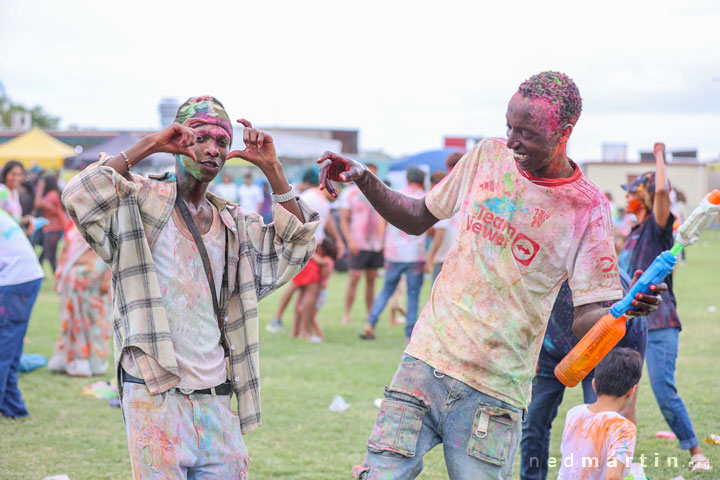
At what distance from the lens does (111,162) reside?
2.88 meters

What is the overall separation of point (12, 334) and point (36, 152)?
841 inches

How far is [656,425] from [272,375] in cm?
387

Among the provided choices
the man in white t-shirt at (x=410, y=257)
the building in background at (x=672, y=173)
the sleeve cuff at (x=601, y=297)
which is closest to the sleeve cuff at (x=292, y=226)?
the sleeve cuff at (x=601, y=297)

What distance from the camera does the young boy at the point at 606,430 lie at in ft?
12.7

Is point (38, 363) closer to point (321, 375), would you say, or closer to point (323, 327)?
point (321, 375)

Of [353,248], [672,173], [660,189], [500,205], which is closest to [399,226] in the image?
[500,205]

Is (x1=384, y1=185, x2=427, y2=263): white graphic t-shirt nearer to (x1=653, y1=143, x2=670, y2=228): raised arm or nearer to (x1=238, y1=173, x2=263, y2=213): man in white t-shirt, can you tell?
(x1=653, y1=143, x2=670, y2=228): raised arm

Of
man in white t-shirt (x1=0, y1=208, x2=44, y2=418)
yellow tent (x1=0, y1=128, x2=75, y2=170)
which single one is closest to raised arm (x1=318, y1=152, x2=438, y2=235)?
man in white t-shirt (x1=0, y1=208, x2=44, y2=418)

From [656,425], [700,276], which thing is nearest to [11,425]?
[656,425]

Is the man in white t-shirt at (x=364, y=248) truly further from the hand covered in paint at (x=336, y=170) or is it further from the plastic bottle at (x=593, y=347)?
the plastic bottle at (x=593, y=347)

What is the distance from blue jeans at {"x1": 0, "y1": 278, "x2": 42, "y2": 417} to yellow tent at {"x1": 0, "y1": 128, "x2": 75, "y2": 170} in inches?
797

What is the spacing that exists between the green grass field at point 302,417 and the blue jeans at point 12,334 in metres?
0.20

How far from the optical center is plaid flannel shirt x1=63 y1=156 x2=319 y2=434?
9.33 feet

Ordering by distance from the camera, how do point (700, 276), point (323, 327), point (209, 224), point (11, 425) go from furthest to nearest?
point (700, 276) → point (323, 327) → point (11, 425) → point (209, 224)
